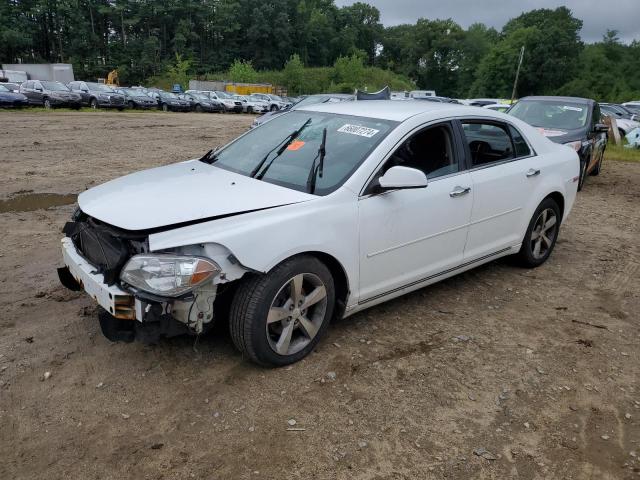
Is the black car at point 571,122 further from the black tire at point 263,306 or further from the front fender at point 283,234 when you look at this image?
the black tire at point 263,306

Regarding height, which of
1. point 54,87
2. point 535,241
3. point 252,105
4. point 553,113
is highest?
point 553,113

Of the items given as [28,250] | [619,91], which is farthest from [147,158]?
[619,91]

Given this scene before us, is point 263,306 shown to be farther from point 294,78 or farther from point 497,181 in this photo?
point 294,78

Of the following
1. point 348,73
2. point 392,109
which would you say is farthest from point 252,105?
point 348,73

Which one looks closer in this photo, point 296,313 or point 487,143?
point 296,313

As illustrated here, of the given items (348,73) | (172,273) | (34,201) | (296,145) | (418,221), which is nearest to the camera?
(172,273)

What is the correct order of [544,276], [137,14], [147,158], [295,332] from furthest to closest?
[137,14] < [147,158] < [544,276] < [295,332]

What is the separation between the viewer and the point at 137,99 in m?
32.0

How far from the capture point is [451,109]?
4.20 meters

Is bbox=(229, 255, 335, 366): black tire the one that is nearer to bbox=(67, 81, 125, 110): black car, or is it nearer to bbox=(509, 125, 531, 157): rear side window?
bbox=(509, 125, 531, 157): rear side window

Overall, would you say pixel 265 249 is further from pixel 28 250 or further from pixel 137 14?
pixel 137 14

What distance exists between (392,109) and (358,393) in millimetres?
2263

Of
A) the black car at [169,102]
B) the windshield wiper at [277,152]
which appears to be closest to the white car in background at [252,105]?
the black car at [169,102]

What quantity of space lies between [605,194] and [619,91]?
64308mm
